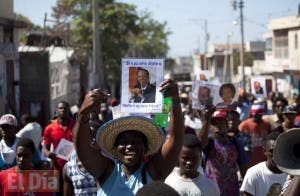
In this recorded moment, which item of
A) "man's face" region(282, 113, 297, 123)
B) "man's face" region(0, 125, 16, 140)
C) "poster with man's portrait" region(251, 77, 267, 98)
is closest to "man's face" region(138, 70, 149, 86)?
"man's face" region(0, 125, 16, 140)

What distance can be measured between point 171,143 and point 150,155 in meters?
0.15

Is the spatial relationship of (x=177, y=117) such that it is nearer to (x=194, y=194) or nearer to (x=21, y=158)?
(x=194, y=194)

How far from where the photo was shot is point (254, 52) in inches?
2936

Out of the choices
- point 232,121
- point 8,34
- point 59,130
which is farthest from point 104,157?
point 8,34

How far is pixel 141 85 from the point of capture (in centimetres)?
503

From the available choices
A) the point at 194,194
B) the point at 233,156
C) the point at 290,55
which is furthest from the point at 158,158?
the point at 290,55

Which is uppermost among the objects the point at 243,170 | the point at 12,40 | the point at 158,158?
the point at 12,40

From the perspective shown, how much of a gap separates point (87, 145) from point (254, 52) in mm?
71853

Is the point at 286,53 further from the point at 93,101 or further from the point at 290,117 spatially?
the point at 93,101

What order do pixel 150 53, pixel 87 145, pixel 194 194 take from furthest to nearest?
1. pixel 150 53
2. pixel 194 194
3. pixel 87 145

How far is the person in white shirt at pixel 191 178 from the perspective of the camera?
484cm

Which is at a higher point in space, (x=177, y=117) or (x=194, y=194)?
(x=177, y=117)
